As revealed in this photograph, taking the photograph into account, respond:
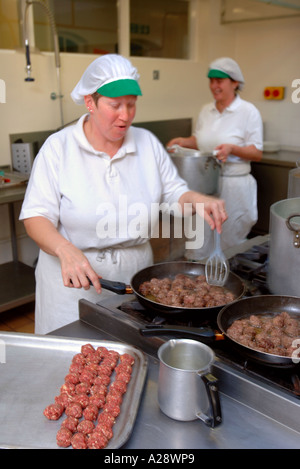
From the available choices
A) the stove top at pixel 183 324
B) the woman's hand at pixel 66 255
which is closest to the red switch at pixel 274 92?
the stove top at pixel 183 324

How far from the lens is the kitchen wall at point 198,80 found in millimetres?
2998

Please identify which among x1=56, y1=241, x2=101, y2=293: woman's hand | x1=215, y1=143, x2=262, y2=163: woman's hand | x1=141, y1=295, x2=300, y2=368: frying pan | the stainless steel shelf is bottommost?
the stainless steel shelf

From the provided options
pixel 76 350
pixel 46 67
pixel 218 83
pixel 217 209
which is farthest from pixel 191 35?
pixel 76 350

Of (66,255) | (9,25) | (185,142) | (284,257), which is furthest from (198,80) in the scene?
(66,255)

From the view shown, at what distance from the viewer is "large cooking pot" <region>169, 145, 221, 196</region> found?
283 centimetres

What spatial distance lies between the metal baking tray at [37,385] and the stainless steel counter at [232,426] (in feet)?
0.10

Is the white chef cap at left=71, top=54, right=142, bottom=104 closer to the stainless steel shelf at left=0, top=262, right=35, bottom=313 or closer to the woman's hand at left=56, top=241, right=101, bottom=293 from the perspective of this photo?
the woman's hand at left=56, top=241, right=101, bottom=293

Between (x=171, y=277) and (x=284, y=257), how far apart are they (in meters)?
0.38

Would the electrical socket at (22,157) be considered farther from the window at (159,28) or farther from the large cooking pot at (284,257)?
the large cooking pot at (284,257)

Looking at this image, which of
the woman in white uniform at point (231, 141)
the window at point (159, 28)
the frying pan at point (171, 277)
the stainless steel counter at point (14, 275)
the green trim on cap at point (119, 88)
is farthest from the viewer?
the window at point (159, 28)

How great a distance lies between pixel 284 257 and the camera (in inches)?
50.1

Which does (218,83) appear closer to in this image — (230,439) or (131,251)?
(131,251)

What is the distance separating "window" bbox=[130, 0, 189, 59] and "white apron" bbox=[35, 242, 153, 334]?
2468mm

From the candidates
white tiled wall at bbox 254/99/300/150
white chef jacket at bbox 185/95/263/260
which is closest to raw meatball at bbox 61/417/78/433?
white chef jacket at bbox 185/95/263/260
